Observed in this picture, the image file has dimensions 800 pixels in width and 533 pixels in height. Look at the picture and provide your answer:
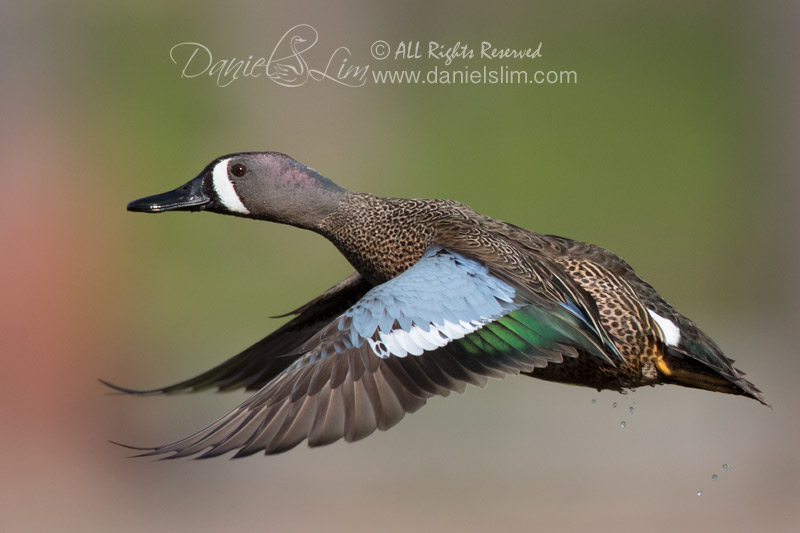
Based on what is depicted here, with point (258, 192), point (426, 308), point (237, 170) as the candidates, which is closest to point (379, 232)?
point (258, 192)

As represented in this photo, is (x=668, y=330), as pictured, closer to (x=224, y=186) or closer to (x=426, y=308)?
(x=426, y=308)

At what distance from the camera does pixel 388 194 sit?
1116 cm

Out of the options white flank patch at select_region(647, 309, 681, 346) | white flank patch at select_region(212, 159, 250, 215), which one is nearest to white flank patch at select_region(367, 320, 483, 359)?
white flank patch at select_region(647, 309, 681, 346)

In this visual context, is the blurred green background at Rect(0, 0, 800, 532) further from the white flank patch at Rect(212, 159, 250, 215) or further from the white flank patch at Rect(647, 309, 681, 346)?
the white flank patch at Rect(647, 309, 681, 346)

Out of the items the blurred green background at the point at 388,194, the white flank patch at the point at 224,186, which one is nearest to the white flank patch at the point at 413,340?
the white flank patch at the point at 224,186

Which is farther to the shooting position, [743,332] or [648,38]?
[648,38]

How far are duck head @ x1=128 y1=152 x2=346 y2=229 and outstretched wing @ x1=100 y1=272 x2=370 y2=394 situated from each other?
0.33 meters

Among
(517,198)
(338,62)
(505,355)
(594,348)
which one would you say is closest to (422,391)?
(505,355)

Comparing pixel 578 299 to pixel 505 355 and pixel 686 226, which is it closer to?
pixel 505 355

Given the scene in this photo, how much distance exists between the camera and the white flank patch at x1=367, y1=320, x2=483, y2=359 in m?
3.96

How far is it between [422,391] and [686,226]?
810cm

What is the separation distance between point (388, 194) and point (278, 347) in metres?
6.14

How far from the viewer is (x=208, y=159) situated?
11.1 meters

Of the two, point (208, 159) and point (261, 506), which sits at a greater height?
point (208, 159)
